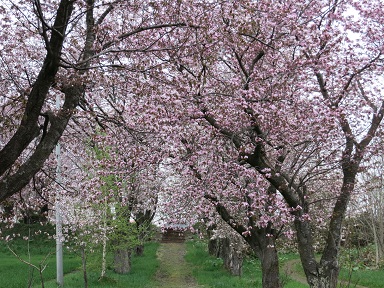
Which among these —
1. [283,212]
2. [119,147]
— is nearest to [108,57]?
[119,147]

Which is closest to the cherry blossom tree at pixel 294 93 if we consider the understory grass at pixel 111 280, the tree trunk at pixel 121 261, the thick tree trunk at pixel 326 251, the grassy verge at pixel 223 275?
the thick tree trunk at pixel 326 251

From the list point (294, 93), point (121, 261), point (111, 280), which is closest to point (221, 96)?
point (294, 93)

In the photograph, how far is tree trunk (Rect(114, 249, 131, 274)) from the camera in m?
17.5

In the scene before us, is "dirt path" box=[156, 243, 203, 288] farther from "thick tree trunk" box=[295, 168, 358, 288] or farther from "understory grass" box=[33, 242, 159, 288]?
"thick tree trunk" box=[295, 168, 358, 288]

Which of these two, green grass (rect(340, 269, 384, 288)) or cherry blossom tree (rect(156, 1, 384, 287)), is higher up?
cherry blossom tree (rect(156, 1, 384, 287))

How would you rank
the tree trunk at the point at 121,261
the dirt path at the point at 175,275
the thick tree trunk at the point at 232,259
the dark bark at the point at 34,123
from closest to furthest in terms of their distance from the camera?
the dark bark at the point at 34,123 → the dirt path at the point at 175,275 → the thick tree trunk at the point at 232,259 → the tree trunk at the point at 121,261

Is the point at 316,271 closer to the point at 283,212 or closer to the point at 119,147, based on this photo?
the point at 283,212

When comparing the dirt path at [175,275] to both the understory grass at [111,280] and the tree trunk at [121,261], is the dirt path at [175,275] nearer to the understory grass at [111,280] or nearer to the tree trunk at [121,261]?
the understory grass at [111,280]

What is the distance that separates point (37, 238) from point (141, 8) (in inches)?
1031

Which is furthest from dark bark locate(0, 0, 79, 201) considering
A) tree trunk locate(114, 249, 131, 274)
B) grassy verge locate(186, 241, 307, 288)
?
tree trunk locate(114, 249, 131, 274)

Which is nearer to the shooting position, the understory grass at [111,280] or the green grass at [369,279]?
the green grass at [369,279]

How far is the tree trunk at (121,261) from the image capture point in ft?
57.3

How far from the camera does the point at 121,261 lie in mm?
17641

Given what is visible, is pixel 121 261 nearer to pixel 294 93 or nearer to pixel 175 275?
pixel 175 275
